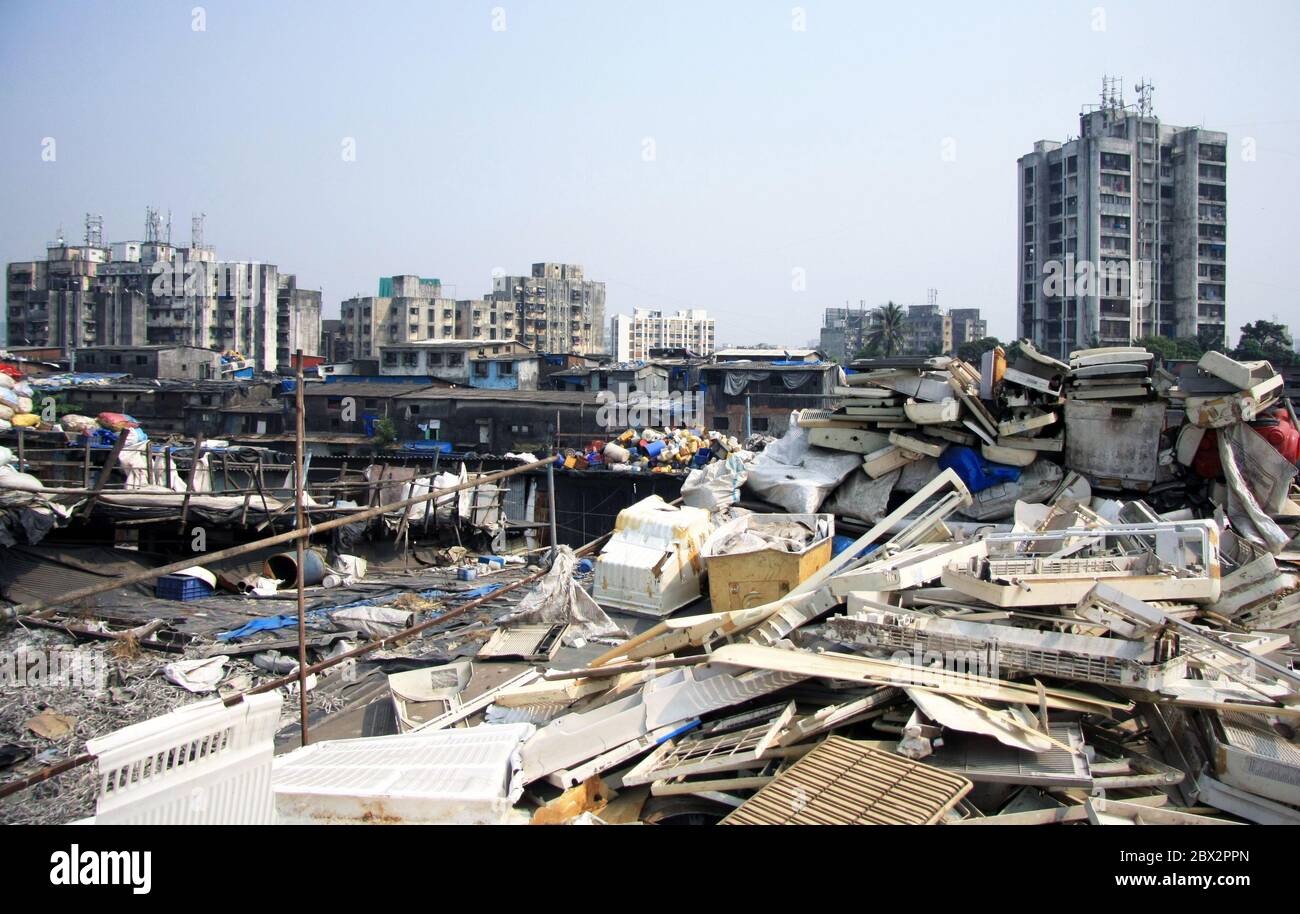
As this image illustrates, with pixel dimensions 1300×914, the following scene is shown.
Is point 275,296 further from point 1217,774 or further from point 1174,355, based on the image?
point 1217,774

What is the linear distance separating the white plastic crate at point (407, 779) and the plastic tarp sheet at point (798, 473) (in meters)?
4.40

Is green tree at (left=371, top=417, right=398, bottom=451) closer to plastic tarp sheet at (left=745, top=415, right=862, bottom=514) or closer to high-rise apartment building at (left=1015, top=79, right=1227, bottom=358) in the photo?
plastic tarp sheet at (left=745, top=415, right=862, bottom=514)

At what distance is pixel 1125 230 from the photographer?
161ft

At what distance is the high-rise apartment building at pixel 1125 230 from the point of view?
48.3m

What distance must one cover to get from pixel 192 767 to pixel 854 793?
2242mm

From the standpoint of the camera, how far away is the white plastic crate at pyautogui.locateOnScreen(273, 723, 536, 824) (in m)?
3.37

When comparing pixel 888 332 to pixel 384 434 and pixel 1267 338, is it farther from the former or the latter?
pixel 384 434

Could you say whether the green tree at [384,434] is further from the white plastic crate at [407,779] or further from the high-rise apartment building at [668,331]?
the high-rise apartment building at [668,331]

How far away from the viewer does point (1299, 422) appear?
26.5 feet

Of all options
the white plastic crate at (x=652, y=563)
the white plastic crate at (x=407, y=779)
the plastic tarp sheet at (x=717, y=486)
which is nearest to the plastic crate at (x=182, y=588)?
the white plastic crate at (x=652, y=563)

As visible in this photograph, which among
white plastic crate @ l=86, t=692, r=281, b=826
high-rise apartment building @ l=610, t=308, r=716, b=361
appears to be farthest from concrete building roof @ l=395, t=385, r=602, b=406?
high-rise apartment building @ l=610, t=308, r=716, b=361
